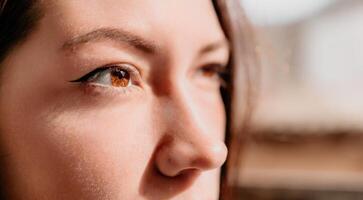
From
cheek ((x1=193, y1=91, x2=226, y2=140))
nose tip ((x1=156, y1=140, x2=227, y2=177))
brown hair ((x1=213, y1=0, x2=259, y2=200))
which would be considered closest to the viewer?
nose tip ((x1=156, y1=140, x2=227, y2=177))

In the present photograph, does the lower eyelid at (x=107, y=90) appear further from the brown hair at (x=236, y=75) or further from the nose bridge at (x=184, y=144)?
the brown hair at (x=236, y=75)

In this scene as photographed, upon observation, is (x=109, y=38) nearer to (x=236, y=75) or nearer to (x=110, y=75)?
(x=110, y=75)

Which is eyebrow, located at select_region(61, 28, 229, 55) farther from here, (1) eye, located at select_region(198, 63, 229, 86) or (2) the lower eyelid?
(1) eye, located at select_region(198, 63, 229, 86)

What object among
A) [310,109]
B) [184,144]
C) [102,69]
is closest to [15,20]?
[102,69]

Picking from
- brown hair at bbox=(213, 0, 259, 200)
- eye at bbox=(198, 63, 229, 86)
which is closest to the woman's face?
eye at bbox=(198, 63, 229, 86)

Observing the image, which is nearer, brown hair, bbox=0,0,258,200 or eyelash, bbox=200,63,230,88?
brown hair, bbox=0,0,258,200

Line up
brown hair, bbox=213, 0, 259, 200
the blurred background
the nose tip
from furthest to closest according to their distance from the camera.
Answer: the blurred background
brown hair, bbox=213, 0, 259, 200
the nose tip

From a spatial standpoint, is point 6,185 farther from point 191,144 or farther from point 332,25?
point 332,25

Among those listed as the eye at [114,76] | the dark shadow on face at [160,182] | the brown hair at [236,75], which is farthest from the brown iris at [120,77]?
the brown hair at [236,75]
